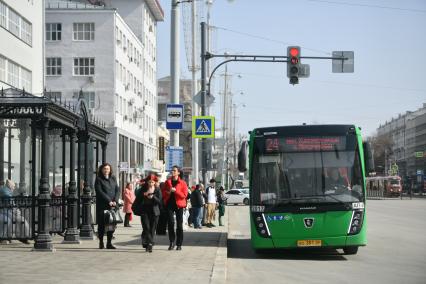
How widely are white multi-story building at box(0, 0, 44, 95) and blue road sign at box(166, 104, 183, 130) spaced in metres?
15.1

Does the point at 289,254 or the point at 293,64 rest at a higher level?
the point at 293,64

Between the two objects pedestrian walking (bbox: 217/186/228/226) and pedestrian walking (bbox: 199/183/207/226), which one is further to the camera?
pedestrian walking (bbox: 217/186/228/226)

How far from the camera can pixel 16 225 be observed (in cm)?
1812

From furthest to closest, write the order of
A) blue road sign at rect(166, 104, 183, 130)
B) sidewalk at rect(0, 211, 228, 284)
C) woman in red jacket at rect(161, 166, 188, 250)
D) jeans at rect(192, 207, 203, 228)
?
jeans at rect(192, 207, 203, 228) < blue road sign at rect(166, 104, 183, 130) < woman in red jacket at rect(161, 166, 188, 250) < sidewalk at rect(0, 211, 228, 284)

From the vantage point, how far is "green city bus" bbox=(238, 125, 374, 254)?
17.4m

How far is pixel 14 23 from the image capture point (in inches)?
1591

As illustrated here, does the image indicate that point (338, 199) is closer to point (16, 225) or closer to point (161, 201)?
point (161, 201)

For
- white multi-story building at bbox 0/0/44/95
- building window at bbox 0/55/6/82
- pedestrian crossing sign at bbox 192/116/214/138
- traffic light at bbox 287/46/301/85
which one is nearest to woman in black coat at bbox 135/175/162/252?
pedestrian crossing sign at bbox 192/116/214/138

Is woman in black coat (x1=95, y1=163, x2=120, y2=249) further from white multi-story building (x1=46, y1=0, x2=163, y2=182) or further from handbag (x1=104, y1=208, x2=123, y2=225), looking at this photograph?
white multi-story building (x1=46, y1=0, x2=163, y2=182)

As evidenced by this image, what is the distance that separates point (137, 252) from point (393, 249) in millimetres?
6962

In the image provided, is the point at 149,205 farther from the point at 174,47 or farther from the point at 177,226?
the point at 174,47

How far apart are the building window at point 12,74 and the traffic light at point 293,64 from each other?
17080 mm

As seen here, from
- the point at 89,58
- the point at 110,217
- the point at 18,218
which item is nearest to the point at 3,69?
the point at 18,218

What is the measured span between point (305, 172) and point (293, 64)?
31.5ft
